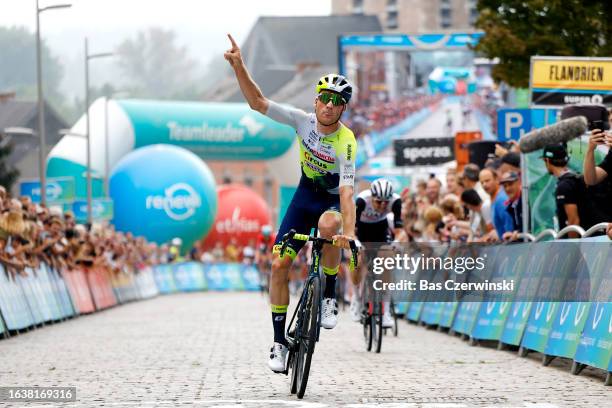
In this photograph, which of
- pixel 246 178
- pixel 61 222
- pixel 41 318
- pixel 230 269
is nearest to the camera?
pixel 41 318

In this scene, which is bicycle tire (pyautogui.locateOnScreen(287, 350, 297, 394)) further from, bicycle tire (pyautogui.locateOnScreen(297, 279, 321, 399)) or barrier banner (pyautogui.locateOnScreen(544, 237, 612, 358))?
barrier banner (pyautogui.locateOnScreen(544, 237, 612, 358))

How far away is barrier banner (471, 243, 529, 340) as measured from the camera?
1423cm

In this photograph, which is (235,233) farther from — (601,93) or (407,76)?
(601,93)

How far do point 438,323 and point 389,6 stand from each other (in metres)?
140

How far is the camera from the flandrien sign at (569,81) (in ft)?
59.3

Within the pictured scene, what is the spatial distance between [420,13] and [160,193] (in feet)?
370

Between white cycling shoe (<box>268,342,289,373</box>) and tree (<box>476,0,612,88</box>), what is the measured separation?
15.5 m

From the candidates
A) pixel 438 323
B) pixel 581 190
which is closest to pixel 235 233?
pixel 438 323

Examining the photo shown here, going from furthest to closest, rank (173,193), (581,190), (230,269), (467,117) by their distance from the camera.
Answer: (230,269) → (467,117) → (173,193) → (581,190)

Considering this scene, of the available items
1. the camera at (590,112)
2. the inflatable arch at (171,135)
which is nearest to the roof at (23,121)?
the inflatable arch at (171,135)

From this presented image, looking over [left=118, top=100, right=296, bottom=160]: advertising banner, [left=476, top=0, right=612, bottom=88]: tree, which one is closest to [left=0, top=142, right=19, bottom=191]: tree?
[left=118, top=100, right=296, bottom=160]: advertising banner

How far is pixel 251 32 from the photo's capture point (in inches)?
5787

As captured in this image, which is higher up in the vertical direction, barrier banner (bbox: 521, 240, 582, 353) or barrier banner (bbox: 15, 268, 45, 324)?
barrier banner (bbox: 521, 240, 582, 353)

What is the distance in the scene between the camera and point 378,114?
5578 centimetres
